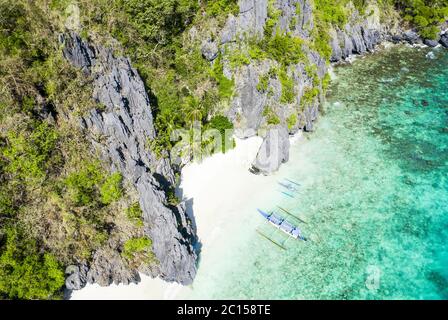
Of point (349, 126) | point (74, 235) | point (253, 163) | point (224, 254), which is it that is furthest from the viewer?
point (349, 126)

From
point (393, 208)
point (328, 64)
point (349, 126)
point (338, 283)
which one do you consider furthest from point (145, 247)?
point (328, 64)

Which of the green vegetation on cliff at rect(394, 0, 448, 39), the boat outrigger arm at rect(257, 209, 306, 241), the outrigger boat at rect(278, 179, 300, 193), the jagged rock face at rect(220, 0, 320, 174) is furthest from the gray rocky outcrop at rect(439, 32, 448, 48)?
the boat outrigger arm at rect(257, 209, 306, 241)

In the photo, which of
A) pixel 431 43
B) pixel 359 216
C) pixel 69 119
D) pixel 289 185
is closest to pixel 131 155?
pixel 69 119

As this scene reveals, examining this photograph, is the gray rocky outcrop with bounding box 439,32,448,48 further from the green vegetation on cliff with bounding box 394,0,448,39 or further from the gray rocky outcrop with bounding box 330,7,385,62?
the gray rocky outcrop with bounding box 330,7,385,62

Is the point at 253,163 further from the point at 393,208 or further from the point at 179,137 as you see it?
the point at 393,208

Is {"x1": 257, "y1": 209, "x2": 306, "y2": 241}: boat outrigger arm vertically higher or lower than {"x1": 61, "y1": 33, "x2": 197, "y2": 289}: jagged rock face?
lower

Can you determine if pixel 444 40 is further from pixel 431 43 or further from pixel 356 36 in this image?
pixel 356 36
